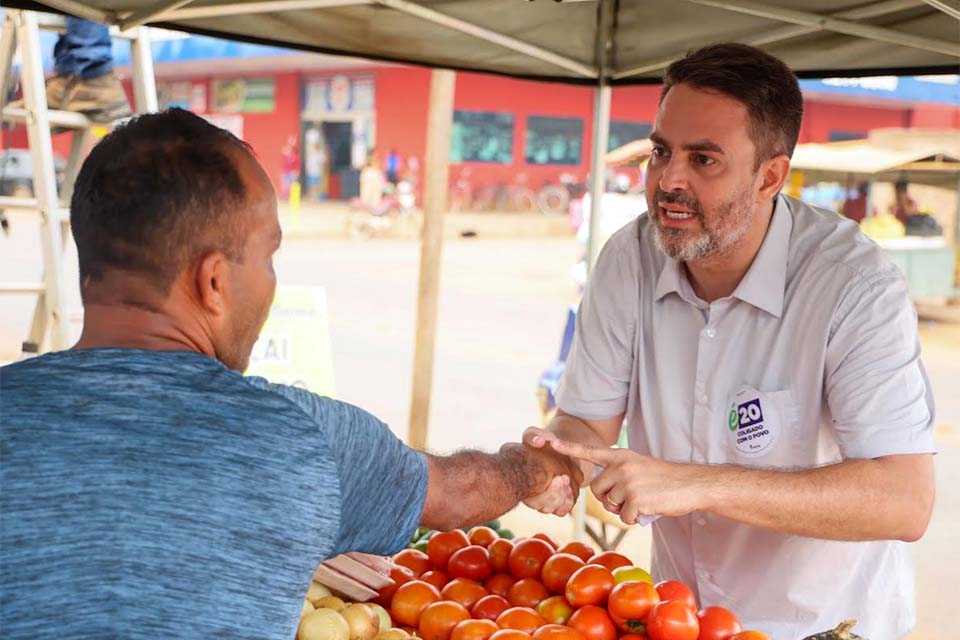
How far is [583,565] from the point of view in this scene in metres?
2.50

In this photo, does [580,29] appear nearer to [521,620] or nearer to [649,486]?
[649,486]

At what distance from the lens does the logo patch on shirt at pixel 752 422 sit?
8.16 ft

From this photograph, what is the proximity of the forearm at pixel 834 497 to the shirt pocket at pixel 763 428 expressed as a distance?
232 mm

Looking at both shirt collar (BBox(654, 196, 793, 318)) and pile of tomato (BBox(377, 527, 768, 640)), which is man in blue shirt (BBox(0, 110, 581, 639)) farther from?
shirt collar (BBox(654, 196, 793, 318))

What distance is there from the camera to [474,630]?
7.28ft

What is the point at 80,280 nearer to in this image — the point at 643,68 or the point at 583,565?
the point at 583,565

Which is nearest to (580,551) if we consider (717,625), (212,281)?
(717,625)

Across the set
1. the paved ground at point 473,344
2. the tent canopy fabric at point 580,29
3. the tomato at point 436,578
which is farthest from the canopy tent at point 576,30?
the paved ground at point 473,344

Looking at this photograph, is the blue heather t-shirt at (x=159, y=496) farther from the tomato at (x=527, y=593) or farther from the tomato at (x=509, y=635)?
the tomato at (x=527, y=593)

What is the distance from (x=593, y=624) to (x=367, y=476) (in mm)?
1036

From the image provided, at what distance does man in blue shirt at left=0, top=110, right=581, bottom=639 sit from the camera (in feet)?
4.04

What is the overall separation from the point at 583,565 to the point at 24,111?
362 centimetres

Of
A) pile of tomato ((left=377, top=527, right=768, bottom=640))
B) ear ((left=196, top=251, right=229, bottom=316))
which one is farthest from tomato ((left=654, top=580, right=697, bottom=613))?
ear ((left=196, top=251, right=229, bottom=316))

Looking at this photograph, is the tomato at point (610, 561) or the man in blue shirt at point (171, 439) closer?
the man in blue shirt at point (171, 439)
